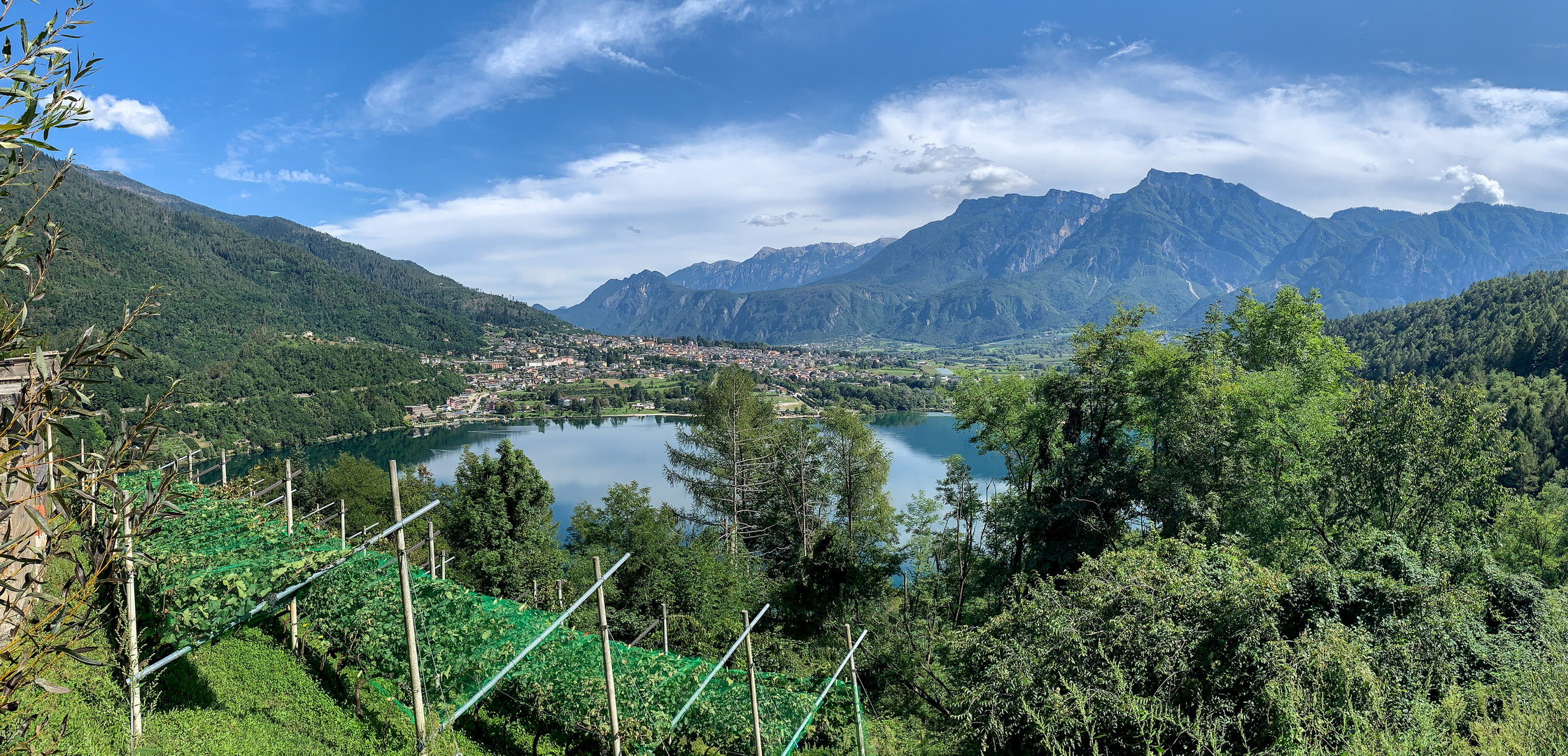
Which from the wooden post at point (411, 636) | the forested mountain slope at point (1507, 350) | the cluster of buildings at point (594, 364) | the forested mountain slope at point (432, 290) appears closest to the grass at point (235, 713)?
the wooden post at point (411, 636)

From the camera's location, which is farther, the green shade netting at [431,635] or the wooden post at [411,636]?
the green shade netting at [431,635]

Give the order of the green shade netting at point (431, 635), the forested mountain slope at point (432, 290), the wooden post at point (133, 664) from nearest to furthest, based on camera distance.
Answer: the wooden post at point (133, 664) → the green shade netting at point (431, 635) → the forested mountain slope at point (432, 290)

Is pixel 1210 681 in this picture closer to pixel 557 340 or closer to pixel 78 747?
pixel 78 747

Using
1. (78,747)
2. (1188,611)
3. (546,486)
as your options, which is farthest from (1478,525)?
(546,486)

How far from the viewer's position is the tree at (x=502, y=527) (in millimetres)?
14719

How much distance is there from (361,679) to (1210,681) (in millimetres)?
7075

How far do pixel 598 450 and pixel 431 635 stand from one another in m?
50.7

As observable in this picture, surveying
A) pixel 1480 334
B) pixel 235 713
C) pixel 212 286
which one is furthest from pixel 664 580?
pixel 212 286

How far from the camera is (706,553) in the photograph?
1616 cm

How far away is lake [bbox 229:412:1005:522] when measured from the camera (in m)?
37.6

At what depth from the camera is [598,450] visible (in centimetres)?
5472

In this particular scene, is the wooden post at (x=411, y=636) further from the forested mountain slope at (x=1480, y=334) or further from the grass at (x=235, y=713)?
the forested mountain slope at (x=1480, y=334)

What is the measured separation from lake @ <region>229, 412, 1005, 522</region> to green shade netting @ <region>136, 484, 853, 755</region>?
73.4 ft

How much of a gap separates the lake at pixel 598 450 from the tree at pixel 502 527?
1319 cm
